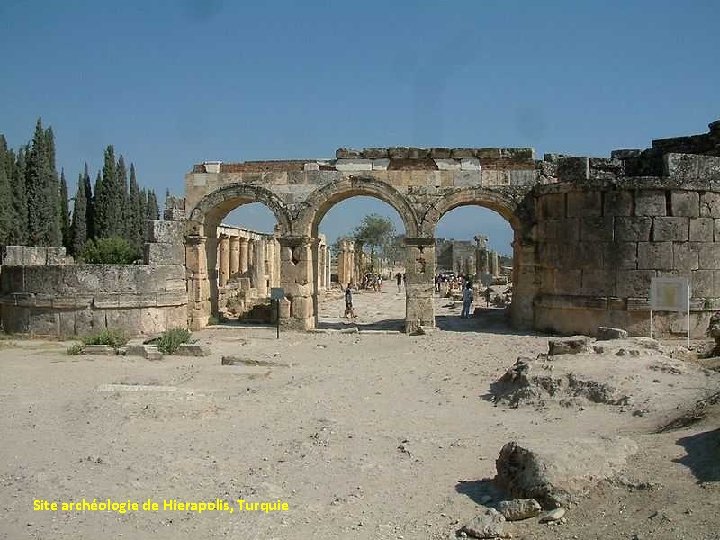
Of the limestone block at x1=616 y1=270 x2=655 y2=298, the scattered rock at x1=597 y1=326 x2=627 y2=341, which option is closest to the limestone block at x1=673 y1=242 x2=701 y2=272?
the limestone block at x1=616 y1=270 x2=655 y2=298

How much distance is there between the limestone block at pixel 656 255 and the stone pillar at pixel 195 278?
33.2ft

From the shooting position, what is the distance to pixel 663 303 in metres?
12.0

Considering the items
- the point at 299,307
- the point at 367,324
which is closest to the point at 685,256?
the point at 367,324

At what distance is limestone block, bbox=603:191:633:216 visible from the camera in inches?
553

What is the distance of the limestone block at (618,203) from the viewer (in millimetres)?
14055

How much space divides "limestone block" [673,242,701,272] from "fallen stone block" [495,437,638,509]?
9597mm

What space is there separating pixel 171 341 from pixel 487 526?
9199mm

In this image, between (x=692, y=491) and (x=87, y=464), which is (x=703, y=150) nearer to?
(x=692, y=491)

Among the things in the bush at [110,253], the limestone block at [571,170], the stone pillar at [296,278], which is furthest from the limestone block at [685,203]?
the bush at [110,253]

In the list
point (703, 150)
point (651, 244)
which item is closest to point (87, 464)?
point (651, 244)

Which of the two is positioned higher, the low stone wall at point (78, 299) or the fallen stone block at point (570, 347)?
the low stone wall at point (78, 299)

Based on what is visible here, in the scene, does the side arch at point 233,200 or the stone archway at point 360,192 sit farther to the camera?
the side arch at point 233,200

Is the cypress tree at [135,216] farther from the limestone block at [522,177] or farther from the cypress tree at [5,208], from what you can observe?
the limestone block at [522,177]

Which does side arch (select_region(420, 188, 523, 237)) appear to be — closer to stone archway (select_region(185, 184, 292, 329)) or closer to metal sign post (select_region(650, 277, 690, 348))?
stone archway (select_region(185, 184, 292, 329))
